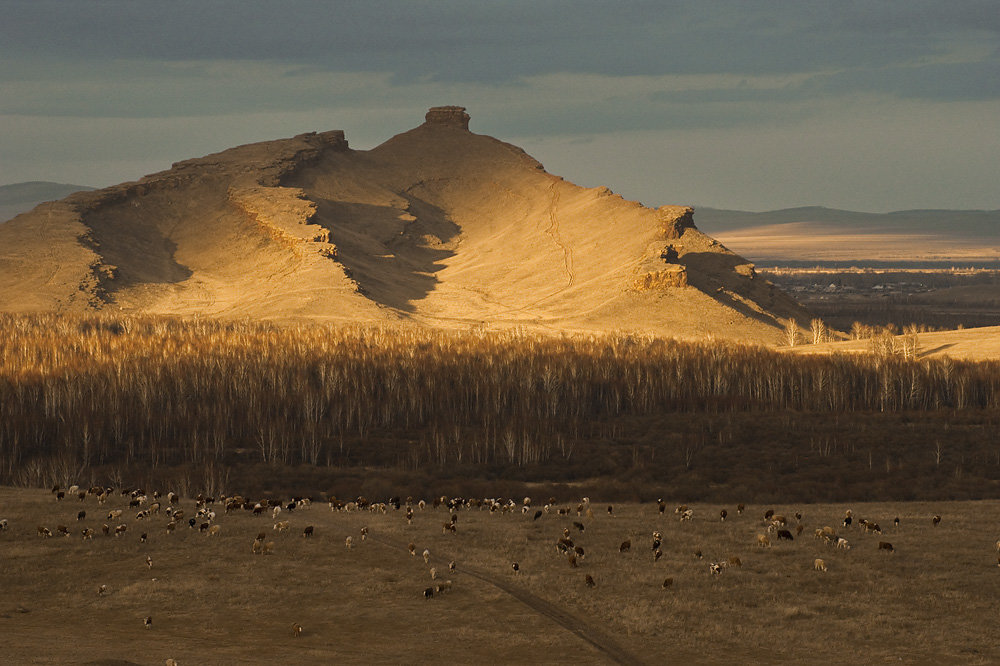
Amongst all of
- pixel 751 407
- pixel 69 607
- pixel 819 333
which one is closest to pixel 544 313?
pixel 819 333

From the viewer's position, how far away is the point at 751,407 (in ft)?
340

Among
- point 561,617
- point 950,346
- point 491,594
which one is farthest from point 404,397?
point 561,617

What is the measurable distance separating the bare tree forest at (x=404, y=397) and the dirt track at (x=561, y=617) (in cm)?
3537

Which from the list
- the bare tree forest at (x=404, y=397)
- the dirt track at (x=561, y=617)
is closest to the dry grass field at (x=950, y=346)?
the bare tree forest at (x=404, y=397)

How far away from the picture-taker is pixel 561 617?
37906 millimetres

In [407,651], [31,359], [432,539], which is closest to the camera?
[407,651]

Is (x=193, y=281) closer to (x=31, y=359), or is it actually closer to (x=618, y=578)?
(x=31, y=359)

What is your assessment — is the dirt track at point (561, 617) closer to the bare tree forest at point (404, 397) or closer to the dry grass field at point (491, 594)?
the dry grass field at point (491, 594)

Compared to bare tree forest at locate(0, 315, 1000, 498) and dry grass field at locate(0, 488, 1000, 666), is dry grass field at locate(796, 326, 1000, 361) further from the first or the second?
dry grass field at locate(0, 488, 1000, 666)

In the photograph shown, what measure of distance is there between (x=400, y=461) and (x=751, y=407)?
1367 inches

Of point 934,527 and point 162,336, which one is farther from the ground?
point 162,336

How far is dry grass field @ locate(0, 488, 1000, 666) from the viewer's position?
1364 inches

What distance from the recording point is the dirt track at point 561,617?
34500 millimetres

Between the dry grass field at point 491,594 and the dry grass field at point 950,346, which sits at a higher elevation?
the dry grass field at point 950,346
